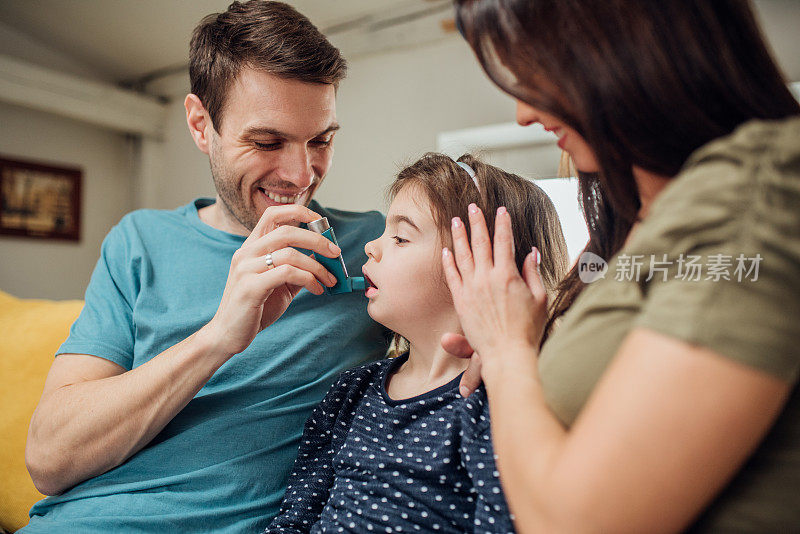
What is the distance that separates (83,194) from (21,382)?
8.17 feet

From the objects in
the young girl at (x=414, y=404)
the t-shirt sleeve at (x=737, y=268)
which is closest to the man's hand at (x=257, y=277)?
the young girl at (x=414, y=404)

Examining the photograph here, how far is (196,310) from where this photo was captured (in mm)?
1333

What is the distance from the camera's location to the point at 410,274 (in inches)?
43.9

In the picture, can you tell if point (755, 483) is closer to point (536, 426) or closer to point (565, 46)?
point (536, 426)

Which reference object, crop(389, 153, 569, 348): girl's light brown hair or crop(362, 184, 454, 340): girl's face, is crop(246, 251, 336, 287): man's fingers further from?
crop(389, 153, 569, 348): girl's light brown hair

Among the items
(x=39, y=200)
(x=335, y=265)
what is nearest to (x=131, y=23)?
(x=39, y=200)

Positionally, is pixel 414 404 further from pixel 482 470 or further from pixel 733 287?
pixel 733 287

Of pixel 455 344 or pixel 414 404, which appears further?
pixel 414 404

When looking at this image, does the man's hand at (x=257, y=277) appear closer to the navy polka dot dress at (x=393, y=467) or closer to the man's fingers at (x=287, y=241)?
the man's fingers at (x=287, y=241)

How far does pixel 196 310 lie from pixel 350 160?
1.90m

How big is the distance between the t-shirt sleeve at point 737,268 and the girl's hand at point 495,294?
0.21m

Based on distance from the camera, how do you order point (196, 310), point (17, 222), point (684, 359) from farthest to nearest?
point (17, 222) → point (196, 310) → point (684, 359)

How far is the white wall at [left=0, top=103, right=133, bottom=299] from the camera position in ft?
10.8

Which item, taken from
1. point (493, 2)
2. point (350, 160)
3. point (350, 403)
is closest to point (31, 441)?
point (350, 403)
